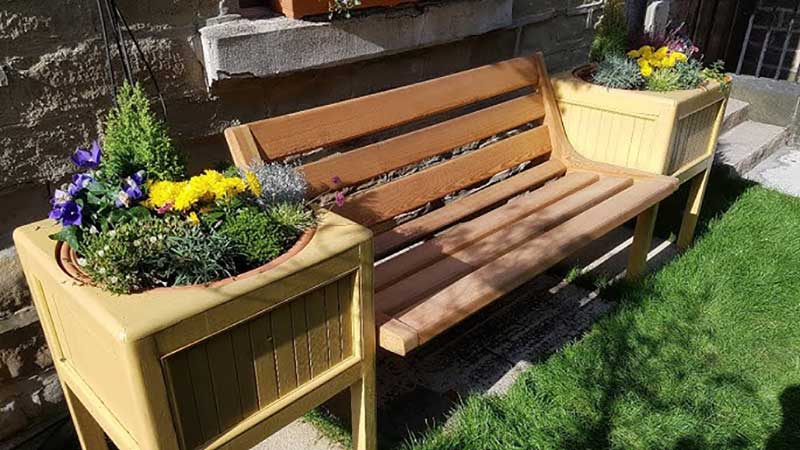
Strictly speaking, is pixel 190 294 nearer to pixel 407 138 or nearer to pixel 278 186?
pixel 278 186

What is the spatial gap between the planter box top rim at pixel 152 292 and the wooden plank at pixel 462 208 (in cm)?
89

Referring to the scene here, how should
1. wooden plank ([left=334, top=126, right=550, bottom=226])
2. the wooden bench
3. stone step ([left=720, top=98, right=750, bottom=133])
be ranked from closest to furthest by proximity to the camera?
the wooden bench
wooden plank ([left=334, top=126, right=550, bottom=226])
stone step ([left=720, top=98, right=750, bottom=133])

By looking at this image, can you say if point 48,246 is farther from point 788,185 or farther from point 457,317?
point 788,185

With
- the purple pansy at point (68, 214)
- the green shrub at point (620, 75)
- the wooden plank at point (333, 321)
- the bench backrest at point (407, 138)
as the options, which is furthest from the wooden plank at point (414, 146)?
the purple pansy at point (68, 214)

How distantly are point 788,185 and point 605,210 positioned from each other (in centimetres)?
278

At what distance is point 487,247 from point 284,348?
1.21 m

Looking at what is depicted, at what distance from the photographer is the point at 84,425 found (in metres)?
2.40

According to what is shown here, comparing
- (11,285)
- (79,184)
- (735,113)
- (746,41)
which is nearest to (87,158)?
(79,184)

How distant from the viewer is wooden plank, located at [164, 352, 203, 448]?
1.72 meters

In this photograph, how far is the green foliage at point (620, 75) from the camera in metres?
3.70

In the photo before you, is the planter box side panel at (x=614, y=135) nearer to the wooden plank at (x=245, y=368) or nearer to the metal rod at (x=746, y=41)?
the wooden plank at (x=245, y=368)

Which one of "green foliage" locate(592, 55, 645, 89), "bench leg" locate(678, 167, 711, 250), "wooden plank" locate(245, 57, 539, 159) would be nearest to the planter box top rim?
"wooden plank" locate(245, 57, 539, 159)

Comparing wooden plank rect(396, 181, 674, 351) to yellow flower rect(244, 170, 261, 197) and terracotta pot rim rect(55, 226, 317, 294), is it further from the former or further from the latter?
yellow flower rect(244, 170, 261, 197)

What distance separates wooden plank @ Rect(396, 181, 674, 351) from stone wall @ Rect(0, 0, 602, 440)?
3.86ft
